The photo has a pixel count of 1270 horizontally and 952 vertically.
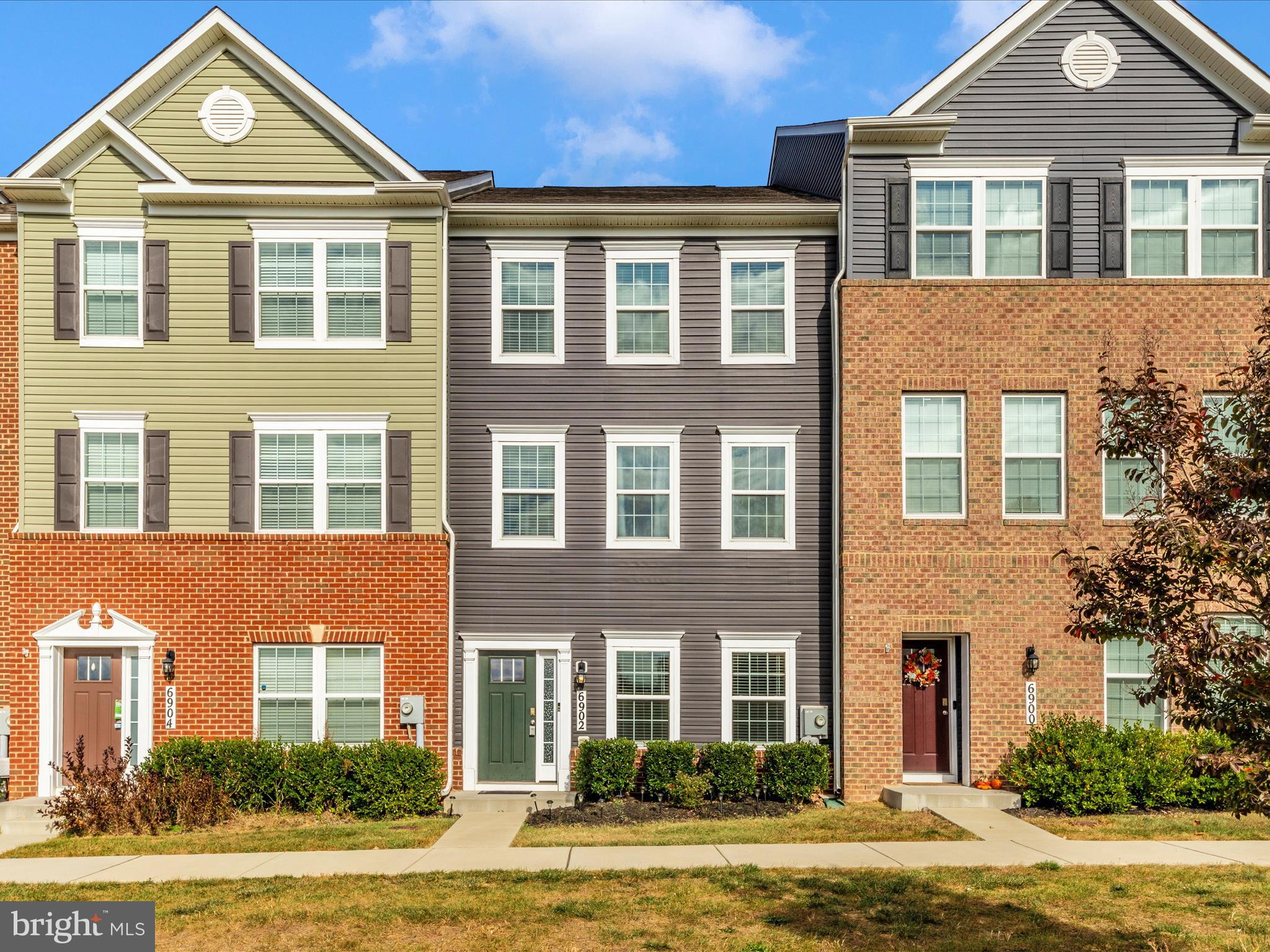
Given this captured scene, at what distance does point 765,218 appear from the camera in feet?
56.0

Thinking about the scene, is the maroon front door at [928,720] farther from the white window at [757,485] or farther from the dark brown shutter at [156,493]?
the dark brown shutter at [156,493]

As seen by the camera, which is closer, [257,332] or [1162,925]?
[1162,925]

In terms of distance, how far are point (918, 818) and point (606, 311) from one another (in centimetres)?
924

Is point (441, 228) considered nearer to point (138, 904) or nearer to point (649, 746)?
point (649, 746)

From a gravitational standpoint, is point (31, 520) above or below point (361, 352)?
below

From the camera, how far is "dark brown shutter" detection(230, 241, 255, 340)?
53.9 feet

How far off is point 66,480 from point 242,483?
2.77 metres

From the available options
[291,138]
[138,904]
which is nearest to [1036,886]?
[138,904]

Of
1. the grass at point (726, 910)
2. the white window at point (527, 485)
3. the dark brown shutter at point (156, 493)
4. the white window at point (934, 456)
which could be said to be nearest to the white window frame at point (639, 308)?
the white window at point (527, 485)

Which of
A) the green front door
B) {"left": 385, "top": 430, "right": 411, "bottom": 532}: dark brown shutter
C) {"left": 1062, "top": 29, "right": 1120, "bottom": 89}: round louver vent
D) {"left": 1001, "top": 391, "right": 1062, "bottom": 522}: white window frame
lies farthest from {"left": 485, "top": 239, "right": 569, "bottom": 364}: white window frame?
{"left": 1062, "top": 29, "right": 1120, "bottom": 89}: round louver vent

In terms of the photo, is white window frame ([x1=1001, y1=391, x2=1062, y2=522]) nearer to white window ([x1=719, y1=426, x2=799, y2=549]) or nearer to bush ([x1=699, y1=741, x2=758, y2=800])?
white window ([x1=719, y1=426, x2=799, y2=549])

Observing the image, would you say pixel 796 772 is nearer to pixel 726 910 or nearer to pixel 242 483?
pixel 726 910

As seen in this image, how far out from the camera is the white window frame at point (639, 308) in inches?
677

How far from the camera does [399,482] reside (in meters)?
16.3
